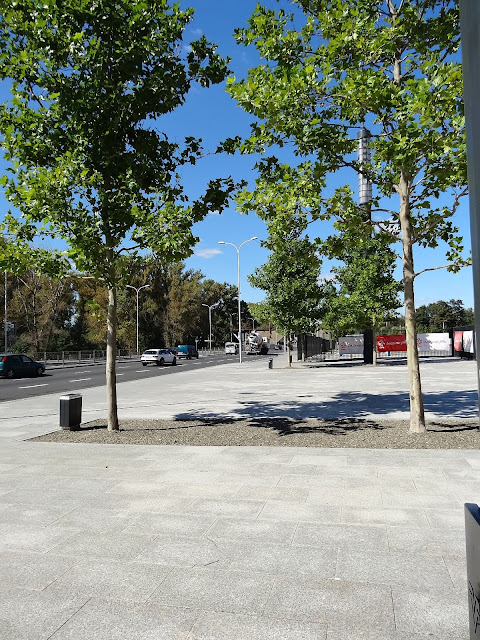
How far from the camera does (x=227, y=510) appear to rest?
4895 millimetres

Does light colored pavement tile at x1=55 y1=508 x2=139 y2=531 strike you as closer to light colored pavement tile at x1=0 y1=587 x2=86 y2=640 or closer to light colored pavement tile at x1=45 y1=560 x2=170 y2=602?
light colored pavement tile at x1=45 y1=560 x2=170 y2=602

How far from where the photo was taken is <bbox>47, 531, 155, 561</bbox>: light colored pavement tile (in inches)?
154

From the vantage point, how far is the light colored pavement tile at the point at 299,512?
4.61m

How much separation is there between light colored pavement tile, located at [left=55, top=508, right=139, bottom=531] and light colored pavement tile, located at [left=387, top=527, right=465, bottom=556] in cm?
234

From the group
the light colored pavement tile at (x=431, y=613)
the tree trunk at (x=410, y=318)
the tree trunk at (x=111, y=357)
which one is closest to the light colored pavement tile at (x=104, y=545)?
the light colored pavement tile at (x=431, y=613)

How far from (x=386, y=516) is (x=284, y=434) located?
4.42m

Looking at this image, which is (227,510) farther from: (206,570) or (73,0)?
(73,0)

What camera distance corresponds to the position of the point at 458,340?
148 feet

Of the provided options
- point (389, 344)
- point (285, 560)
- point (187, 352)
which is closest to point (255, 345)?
point (187, 352)

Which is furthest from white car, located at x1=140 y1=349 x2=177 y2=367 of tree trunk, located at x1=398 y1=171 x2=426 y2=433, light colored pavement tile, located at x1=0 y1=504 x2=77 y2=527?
light colored pavement tile, located at x1=0 y1=504 x2=77 y2=527

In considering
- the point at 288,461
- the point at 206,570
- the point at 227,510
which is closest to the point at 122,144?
the point at 288,461

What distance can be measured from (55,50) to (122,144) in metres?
1.75

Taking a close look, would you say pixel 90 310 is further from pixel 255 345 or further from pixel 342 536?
pixel 342 536

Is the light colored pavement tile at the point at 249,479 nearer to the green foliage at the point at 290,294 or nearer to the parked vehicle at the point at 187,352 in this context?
the green foliage at the point at 290,294
